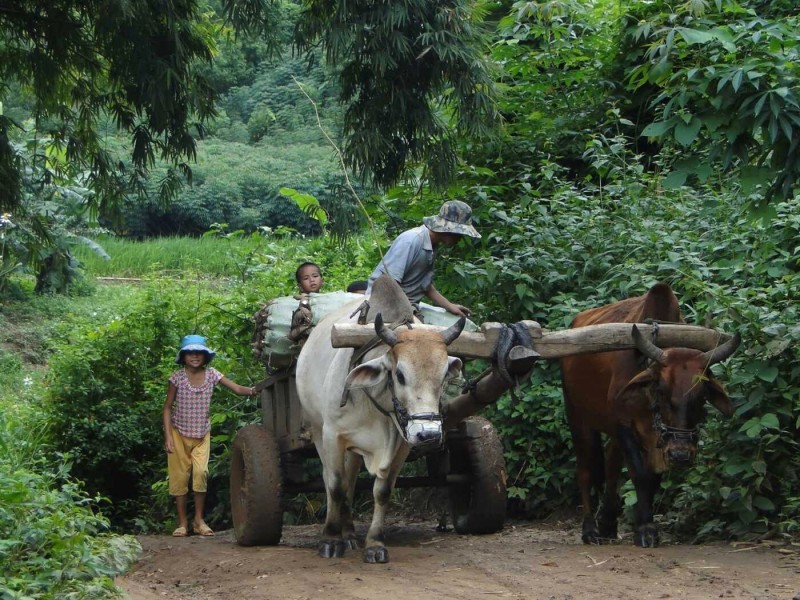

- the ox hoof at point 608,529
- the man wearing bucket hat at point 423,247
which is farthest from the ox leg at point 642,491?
the man wearing bucket hat at point 423,247

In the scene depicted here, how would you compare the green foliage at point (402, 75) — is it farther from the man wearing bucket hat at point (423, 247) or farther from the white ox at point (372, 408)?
the white ox at point (372, 408)

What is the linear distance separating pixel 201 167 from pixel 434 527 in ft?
53.2

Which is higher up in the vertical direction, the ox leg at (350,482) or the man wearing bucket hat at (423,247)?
the man wearing bucket hat at (423,247)

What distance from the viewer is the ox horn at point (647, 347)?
5.86 metres

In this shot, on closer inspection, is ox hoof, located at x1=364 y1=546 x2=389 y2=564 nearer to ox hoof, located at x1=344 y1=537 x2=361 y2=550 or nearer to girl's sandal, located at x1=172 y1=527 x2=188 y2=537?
ox hoof, located at x1=344 y1=537 x2=361 y2=550

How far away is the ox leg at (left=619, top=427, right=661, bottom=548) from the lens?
248 inches

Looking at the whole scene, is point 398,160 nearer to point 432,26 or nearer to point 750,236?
point 432,26

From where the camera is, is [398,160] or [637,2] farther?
[637,2]

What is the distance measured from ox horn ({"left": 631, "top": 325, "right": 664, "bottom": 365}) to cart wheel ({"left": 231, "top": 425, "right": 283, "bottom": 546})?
2.38m

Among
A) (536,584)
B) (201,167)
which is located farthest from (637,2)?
(201,167)

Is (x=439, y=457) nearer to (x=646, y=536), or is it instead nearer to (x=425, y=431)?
(x=646, y=536)

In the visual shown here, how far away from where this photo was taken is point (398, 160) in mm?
7520

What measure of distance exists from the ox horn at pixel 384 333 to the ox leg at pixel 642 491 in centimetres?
158

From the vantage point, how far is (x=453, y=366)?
5.64 m
